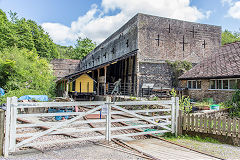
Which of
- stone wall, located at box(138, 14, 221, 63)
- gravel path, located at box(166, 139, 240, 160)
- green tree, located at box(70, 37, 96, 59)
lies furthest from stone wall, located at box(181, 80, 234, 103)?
green tree, located at box(70, 37, 96, 59)

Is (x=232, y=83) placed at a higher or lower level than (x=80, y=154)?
higher

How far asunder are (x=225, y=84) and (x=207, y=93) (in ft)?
5.71

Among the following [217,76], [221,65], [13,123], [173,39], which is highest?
[173,39]

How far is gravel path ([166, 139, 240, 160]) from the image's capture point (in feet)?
15.1

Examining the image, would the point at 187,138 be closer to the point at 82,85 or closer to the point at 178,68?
the point at 82,85

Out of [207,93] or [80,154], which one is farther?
[207,93]

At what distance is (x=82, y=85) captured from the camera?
64.7 ft

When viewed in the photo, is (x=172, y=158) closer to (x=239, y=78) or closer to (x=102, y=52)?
(x=239, y=78)

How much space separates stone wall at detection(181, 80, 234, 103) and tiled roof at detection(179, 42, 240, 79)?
2.92 ft

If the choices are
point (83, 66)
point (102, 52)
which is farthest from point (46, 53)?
point (102, 52)

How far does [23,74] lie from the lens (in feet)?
67.1

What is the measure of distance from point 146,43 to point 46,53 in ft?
124

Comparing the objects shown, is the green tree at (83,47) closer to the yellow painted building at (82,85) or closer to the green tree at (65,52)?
the green tree at (65,52)

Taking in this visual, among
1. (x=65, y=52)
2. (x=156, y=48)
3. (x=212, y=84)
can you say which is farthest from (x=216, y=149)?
(x=65, y=52)
